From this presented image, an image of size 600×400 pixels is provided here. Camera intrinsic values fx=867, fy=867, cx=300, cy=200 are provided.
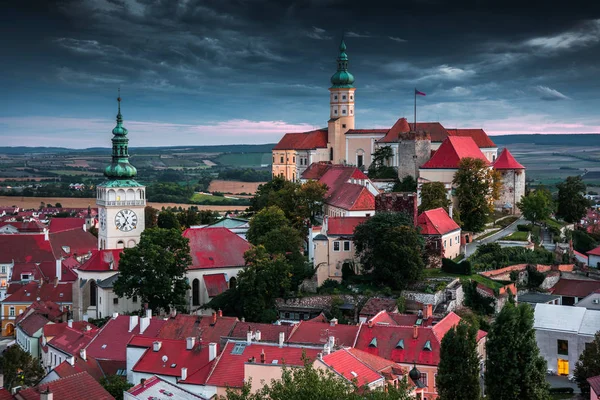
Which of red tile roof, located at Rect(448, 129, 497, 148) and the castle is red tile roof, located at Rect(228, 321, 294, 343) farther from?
red tile roof, located at Rect(448, 129, 497, 148)

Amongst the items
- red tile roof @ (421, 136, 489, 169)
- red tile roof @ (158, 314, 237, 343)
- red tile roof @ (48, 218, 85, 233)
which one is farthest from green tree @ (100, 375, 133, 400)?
red tile roof @ (48, 218, 85, 233)

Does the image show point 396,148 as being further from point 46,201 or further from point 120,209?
point 46,201

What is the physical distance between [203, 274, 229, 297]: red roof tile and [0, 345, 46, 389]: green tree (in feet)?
51.2

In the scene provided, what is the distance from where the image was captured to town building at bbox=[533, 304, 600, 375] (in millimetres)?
49969

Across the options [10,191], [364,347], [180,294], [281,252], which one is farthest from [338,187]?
[10,191]

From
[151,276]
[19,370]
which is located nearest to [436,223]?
[151,276]

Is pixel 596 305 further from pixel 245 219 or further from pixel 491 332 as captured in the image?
pixel 245 219

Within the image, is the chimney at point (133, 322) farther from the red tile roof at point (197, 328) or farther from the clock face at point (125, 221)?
the clock face at point (125, 221)

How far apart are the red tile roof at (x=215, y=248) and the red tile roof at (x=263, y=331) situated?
50.5 feet

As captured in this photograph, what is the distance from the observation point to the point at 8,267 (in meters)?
88.5

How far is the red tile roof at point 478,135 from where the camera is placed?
84.1m

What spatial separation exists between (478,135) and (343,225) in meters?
32.7

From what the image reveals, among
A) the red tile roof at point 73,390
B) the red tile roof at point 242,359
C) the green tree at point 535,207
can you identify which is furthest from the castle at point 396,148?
the red tile roof at point 73,390

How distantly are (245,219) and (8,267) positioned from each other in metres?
24.7
